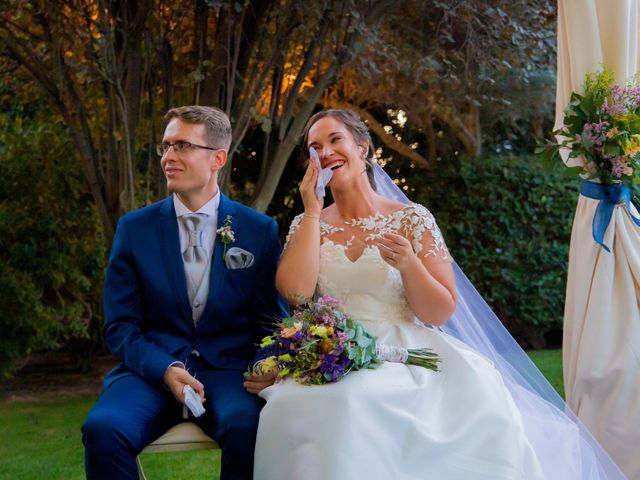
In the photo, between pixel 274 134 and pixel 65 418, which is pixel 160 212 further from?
pixel 65 418

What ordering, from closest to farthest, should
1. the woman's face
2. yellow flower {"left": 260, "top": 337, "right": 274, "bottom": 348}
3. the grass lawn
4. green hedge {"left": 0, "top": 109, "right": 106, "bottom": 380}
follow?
1. yellow flower {"left": 260, "top": 337, "right": 274, "bottom": 348}
2. the woman's face
3. the grass lawn
4. green hedge {"left": 0, "top": 109, "right": 106, "bottom": 380}

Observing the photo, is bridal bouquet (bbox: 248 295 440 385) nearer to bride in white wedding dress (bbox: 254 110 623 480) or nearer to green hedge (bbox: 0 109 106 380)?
bride in white wedding dress (bbox: 254 110 623 480)

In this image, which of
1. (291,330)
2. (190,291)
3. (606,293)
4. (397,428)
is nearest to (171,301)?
(190,291)

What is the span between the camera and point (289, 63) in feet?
19.7

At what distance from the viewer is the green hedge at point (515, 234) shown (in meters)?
8.61

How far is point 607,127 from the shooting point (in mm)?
3936

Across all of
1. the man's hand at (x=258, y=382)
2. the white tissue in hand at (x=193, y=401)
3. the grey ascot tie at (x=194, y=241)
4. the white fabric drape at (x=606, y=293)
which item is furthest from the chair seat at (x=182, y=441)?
the white fabric drape at (x=606, y=293)

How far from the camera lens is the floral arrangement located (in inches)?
154

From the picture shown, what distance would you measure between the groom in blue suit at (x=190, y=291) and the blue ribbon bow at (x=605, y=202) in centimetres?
160

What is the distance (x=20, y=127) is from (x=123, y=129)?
269 centimetres

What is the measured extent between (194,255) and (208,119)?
543mm

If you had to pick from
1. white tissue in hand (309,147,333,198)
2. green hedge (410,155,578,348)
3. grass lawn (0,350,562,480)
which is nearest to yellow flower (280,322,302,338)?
white tissue in hand (309,147,333,198)

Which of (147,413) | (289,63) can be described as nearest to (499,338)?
(147,413)

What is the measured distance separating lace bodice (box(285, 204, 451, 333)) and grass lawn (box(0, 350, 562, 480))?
1850 millimetres
